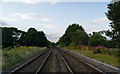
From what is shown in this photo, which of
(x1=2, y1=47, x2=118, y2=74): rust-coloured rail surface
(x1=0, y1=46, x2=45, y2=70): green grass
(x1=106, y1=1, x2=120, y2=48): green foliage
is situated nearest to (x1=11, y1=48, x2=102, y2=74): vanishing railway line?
(x1=2, y1=47, x2=118, y2=74): rust-coloured rail surface

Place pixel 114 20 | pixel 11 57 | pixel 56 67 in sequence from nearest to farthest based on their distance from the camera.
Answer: pixel 56 67, pixel 11 57, pixel 114 20

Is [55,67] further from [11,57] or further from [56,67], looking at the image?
[11,57]

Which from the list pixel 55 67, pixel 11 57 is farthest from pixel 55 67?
pixel 11 57

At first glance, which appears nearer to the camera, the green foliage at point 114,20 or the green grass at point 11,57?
the green grass at point 11,57

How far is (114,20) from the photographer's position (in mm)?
24609

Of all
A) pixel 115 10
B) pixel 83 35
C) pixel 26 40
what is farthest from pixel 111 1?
pixel 26 40

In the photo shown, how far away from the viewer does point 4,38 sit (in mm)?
56406

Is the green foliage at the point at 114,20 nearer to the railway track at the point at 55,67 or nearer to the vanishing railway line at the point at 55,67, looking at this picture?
the vanishing railway line at the point at 55,67

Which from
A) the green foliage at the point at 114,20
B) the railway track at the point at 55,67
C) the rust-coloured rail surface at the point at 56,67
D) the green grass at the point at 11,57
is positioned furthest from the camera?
the green foliage at the point at 114,20

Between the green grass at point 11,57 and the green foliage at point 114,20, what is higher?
the green foliage at point 114,20

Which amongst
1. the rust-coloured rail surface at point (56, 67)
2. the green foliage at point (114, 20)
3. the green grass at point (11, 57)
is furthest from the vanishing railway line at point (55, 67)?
the green foliage at point (114, 20)

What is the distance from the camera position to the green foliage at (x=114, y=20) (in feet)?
77.7

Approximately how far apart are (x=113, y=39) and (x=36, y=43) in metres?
75.2

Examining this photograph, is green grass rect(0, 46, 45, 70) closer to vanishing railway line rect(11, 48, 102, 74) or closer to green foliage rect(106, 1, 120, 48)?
vanishing railway line rect(11, 48, 102, 74)
